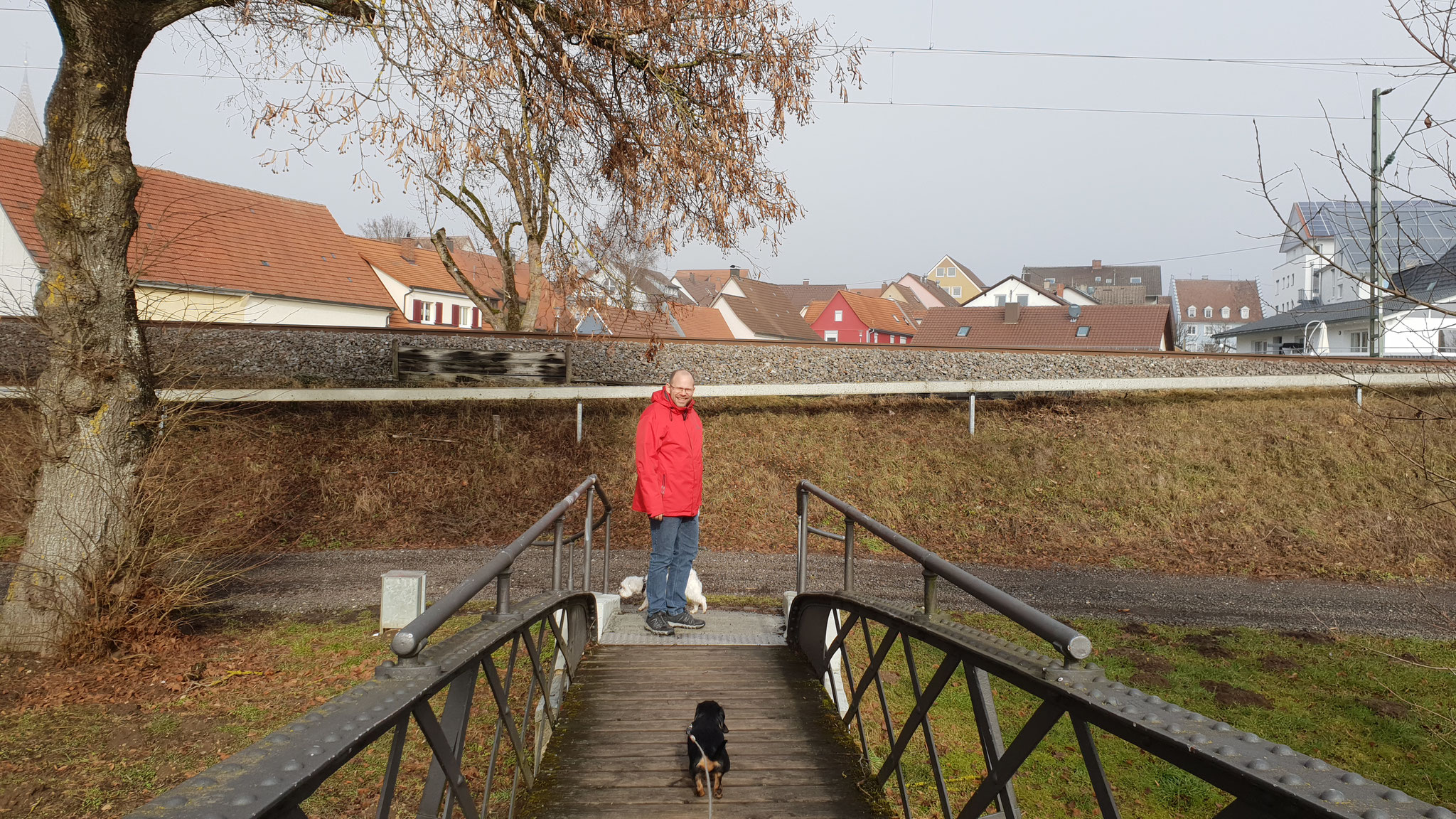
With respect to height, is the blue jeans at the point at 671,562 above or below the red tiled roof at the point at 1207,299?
below

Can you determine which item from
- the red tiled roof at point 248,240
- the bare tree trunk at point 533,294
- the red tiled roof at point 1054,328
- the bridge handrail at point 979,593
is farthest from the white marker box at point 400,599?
the red tiled roof at point 1054,328

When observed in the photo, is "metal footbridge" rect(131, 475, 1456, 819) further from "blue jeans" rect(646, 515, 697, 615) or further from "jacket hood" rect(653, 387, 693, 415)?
"jacket hood" rect(653, 387, 693, 415)

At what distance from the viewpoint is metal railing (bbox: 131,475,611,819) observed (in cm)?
131

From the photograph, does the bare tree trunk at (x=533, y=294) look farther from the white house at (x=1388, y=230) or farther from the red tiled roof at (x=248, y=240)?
the white house at (x=1388, y=230)

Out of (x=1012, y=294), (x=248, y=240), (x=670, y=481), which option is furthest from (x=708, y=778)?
(x=1012, y=294)

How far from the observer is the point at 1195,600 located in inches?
334

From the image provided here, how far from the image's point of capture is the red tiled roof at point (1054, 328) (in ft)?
Answer: 113

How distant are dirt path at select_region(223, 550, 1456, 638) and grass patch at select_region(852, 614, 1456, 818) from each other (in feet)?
1.76

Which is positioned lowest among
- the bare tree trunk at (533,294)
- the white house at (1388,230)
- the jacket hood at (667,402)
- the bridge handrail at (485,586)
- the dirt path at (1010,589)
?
the dirt path at (1010,589)

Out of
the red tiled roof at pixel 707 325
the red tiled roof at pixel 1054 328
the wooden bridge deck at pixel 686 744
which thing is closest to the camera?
the wooden bridge deck at pixel 686 744

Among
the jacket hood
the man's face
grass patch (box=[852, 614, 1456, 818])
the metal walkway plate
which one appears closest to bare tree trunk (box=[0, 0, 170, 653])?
the metal walkway plate

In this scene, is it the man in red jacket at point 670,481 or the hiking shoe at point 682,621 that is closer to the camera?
the man in red jacket at point 670,481

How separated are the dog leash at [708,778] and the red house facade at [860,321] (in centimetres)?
5110

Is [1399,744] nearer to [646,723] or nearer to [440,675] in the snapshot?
[646,723]
